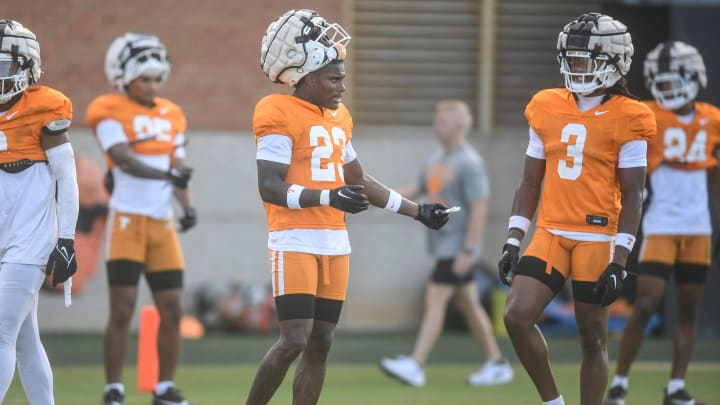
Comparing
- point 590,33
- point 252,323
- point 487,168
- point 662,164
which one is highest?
point 590,33

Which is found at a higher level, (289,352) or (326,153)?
(326,153)

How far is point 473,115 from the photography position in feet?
46.8

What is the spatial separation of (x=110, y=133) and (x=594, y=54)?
11.7 feet

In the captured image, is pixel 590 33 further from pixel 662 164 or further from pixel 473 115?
pixel 473 115

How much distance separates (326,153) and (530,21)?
8.63 meters

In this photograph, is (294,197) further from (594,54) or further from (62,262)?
(594,54)

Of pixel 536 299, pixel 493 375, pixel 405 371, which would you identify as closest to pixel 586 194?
pixel 536 299

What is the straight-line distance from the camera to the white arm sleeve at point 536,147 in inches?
252

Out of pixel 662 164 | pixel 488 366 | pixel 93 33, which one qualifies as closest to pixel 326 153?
pixel 662 164

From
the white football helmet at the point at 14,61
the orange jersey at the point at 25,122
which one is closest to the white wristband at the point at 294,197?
the orange jersey at the point at 25,122

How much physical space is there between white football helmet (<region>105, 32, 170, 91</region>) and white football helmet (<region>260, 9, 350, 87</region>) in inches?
93.3

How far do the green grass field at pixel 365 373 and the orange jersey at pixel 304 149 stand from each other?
2789mm

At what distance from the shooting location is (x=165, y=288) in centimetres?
822


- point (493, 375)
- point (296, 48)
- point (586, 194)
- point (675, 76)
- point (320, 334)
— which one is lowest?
point (493, 375)
